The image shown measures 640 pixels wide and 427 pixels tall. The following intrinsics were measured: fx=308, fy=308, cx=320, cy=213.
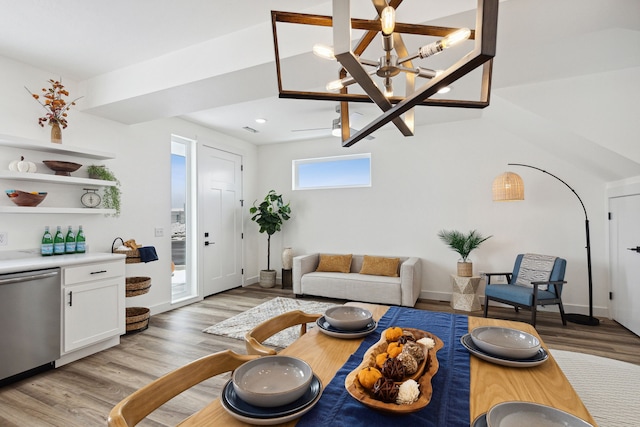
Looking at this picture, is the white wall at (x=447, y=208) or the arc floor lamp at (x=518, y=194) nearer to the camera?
the arc floor lamp at (x=518, y=194)

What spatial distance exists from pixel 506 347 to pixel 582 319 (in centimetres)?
350

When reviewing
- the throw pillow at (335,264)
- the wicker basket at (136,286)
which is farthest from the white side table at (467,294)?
the wicker basket at (136,286)

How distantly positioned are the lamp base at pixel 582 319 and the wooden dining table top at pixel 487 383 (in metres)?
3.38

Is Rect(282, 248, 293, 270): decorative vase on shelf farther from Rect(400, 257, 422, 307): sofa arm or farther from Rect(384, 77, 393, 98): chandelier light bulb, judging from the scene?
Rect(384, 77, 393, 98): chandelier light bulb

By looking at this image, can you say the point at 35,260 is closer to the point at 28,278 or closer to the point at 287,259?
the point at 28,278

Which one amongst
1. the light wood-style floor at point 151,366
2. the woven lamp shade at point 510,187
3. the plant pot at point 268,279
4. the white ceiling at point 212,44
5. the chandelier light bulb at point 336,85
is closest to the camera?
the chandelier light bulb at point 336,85

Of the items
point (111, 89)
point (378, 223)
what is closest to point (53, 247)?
point (111, 89)

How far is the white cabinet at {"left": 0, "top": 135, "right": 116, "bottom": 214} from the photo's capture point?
2623mm

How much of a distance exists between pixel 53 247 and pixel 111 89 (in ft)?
5.42

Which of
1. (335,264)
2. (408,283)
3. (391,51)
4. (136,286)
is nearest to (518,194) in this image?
(408,283)

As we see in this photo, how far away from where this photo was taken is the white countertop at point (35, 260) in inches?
93.9

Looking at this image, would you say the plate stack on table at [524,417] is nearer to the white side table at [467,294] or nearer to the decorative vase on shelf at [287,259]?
the white side table at [467,294]

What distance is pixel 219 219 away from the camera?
17.1 feet

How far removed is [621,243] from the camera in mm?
3496
